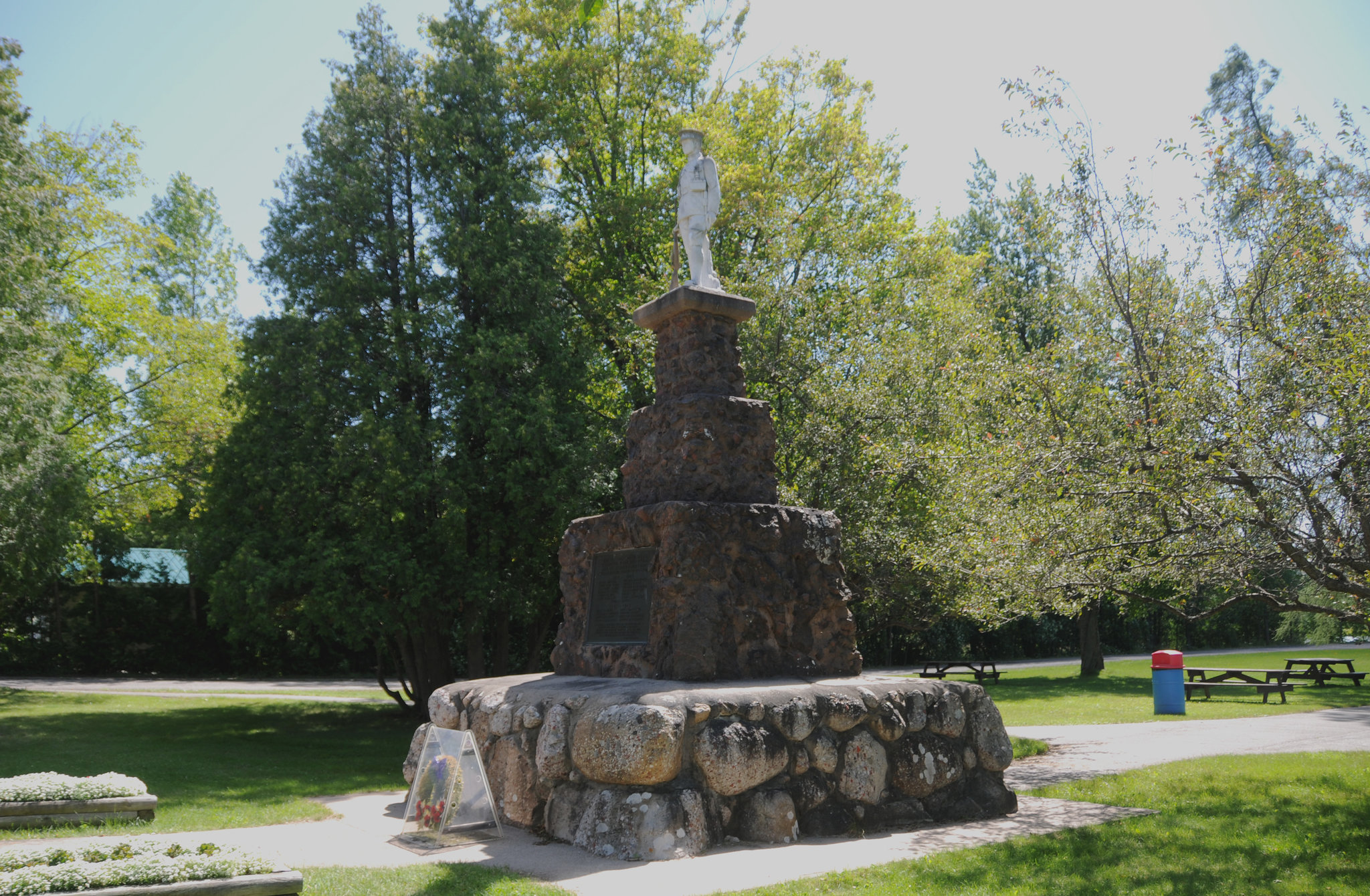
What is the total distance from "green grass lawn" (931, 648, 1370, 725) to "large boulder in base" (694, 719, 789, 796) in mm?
9139

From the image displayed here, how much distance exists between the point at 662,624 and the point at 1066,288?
22.1 feet

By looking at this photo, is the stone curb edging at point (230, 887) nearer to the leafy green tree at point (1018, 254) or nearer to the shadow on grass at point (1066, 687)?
the leafy green tree at point (1018, 254)

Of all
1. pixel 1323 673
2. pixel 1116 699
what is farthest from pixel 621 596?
pixel 1323 673

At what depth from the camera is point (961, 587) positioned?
12.1 metres

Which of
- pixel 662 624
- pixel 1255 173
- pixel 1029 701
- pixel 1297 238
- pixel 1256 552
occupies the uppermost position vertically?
pixel 1255 173

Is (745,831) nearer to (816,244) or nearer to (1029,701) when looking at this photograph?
(816,244)

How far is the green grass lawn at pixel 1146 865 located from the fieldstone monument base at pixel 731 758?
0.91 m

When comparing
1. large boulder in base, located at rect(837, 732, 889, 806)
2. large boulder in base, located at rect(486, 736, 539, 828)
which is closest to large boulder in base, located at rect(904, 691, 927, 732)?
large boulder in base, located at rect(837, 732, 889, 806)

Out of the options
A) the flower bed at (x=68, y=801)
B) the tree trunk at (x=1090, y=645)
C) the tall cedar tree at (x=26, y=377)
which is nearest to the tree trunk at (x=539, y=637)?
the tall cedar tree at (x=26, y=377)

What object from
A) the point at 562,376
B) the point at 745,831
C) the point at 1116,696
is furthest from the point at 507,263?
the point at 1116,696

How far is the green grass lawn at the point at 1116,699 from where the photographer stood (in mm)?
14734

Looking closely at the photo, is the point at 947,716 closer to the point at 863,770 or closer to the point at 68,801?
the point at 863,770

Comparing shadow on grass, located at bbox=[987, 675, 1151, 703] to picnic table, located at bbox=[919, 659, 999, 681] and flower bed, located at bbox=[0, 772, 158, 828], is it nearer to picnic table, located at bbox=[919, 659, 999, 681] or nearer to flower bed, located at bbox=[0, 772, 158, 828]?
picnic table, located at bbox=[919, 659, 999, 681]

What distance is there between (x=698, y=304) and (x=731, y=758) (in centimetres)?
405
